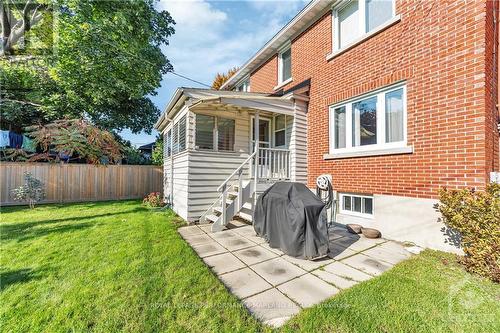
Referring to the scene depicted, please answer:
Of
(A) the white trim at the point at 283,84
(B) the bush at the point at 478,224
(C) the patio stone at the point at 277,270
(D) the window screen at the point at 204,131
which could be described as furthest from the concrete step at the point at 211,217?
(A) the white trim at the point at 283,84

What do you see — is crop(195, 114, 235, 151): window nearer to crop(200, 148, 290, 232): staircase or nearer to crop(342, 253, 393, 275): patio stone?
crop(200, 148, 290, 232): staircase

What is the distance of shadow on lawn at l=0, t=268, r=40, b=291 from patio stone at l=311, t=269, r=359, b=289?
4.22 metres

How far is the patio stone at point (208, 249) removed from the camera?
4152 millimetres

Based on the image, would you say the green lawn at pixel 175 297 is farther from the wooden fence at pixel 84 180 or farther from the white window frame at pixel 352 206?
the wooden fence at pixel 84 180

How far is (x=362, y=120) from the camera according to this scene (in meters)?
5.76

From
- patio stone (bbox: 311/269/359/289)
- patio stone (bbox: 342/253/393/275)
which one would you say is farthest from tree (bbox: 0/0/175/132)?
patio stone (bbox: 342/253/393/275)

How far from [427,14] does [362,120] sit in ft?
7.96

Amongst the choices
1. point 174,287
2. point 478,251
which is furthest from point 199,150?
point 478,251

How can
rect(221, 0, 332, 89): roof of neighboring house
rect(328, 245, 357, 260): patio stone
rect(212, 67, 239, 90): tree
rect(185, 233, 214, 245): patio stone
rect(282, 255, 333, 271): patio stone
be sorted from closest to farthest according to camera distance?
1. rect(282, 255, 333, 271): patio stone
2. rect(328, 245, 357, 260): patio stone
3. rect(185, 233, 214, 245): patio stone
4. rect(221, 0, 332, 89): roof of neighboring house
5. rect(212, 67, 239, 90): tree

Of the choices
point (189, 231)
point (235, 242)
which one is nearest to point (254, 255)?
point (235, 242)

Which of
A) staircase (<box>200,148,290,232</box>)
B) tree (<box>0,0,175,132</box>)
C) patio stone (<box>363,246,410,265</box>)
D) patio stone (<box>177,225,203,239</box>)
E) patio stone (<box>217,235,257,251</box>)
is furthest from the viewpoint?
tree (<box>0,0,175,132</box>)

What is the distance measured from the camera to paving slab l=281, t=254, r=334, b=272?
3.54 m

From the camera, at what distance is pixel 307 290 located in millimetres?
2865

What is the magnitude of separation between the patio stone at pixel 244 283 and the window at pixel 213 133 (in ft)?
14.3
